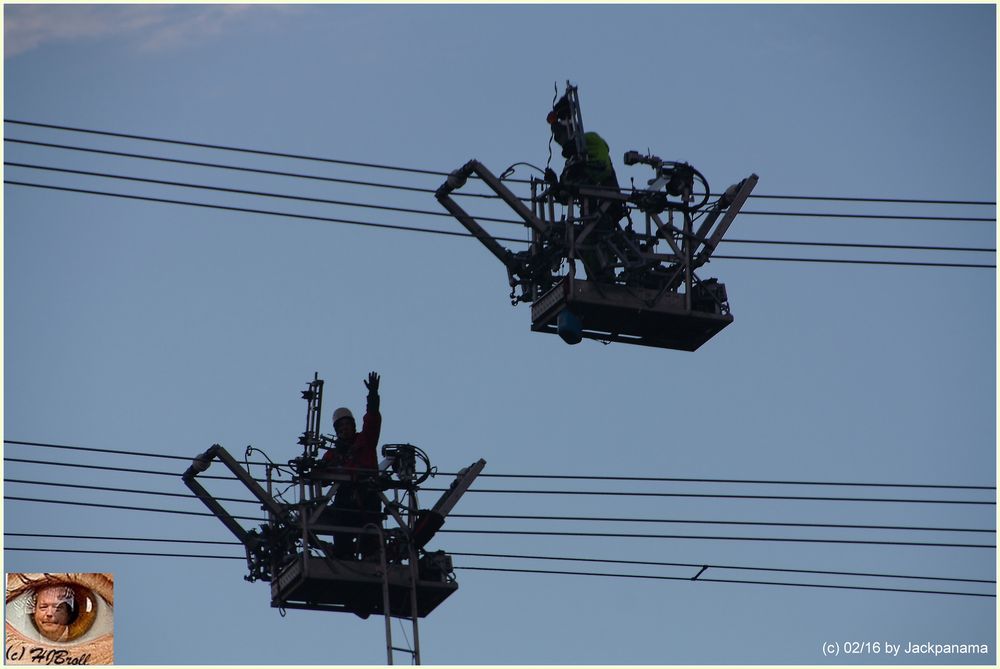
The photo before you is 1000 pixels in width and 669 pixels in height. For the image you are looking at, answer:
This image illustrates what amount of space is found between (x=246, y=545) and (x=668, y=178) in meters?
8.49

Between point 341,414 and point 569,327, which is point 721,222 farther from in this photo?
point 341,414

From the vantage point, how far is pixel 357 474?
3266 cm

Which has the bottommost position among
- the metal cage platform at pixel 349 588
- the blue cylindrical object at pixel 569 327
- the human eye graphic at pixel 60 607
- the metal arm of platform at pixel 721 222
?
the metal cage platform at pixel 349 588

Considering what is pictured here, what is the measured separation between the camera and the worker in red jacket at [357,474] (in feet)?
106

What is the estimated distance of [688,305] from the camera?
105 feet

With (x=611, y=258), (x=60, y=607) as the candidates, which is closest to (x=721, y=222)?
(x=611, y=258)

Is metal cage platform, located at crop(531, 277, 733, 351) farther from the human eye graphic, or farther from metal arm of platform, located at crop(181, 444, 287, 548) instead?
the human eye graphic

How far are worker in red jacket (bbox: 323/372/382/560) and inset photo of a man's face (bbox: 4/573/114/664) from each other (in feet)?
14.1

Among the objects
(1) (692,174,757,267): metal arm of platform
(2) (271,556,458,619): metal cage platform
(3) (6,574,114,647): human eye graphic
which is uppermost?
(1) (692,174,757,267): metal arm of platform

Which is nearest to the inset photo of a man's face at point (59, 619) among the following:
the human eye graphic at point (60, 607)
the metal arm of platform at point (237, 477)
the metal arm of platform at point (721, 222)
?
the human eye graphic at point (60, 607)

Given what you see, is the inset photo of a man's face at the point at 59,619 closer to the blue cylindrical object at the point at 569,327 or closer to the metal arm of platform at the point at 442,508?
the metal arm of platform at the point at 442,508

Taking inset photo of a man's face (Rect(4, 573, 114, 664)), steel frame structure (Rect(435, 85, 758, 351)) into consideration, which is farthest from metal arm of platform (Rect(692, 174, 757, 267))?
inset photo of a man's face (Rect(4, 573, 114, 664))

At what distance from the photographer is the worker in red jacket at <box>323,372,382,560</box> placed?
3244cm

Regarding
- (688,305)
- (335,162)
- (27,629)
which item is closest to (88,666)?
(27,629)
